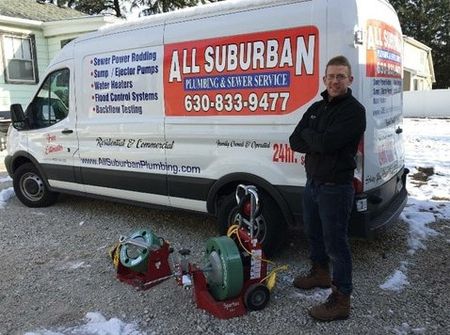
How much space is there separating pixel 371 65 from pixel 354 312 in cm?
197

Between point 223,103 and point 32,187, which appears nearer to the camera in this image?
point 223,103

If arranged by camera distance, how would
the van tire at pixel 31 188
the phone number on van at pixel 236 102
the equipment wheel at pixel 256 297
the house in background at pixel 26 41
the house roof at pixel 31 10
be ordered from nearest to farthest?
the equipment wheel at pixel 256 297, the phone number on van at pixel 236 102, the van tire at pixel 31 188, the house in background at pixel 26 41, the house roof at pixel 31 10

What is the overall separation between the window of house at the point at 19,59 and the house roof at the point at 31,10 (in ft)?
2.23

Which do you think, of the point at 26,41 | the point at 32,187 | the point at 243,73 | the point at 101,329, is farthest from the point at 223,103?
the point at 26,41

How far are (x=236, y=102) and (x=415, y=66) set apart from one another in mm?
30280

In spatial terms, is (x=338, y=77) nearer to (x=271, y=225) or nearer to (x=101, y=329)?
(x=271, y=225)

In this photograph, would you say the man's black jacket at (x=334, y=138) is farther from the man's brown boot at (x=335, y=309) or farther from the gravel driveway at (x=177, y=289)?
the gravel driveway at (x=177, y=289)

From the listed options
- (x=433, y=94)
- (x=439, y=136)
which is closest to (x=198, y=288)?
(x=439, y=136)

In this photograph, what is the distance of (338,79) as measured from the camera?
3.26 metres

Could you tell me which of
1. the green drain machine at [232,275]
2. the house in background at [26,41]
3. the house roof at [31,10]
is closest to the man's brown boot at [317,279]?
the green drain machine at [232,275]

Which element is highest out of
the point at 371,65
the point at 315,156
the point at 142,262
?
the point at 371,65

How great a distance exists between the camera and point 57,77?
6094 millimetres

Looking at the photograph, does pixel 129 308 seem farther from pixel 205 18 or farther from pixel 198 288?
pixel 205 18

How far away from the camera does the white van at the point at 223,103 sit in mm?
4039
